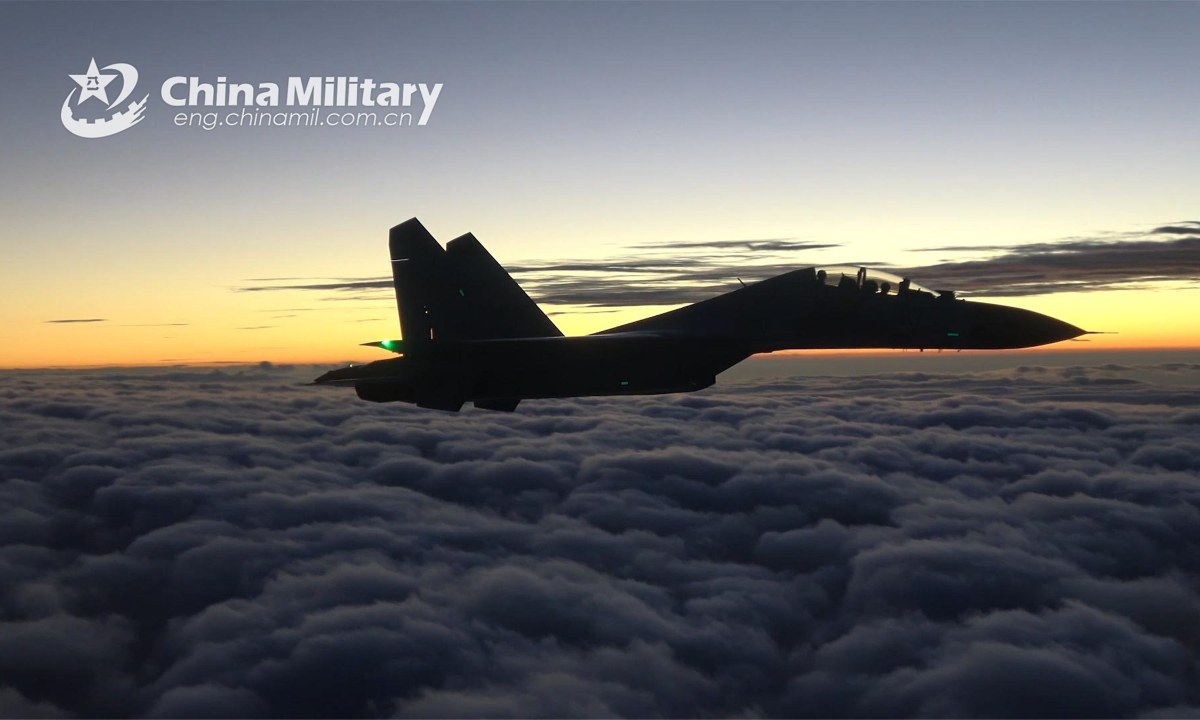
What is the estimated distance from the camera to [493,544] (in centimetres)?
19762

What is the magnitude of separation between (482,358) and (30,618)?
803 ft

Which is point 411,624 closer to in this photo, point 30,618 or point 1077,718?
point 30,618

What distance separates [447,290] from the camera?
24.3m

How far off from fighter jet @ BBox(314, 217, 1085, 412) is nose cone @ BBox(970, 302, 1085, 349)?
0.03 m

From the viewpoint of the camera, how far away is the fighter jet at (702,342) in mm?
20391

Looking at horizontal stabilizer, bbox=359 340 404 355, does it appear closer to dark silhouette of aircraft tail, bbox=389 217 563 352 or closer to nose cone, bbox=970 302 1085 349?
dark silhouette of aircraft tail, bbox=389 217 563 352

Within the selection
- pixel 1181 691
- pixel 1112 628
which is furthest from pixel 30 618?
pixel 1181 691

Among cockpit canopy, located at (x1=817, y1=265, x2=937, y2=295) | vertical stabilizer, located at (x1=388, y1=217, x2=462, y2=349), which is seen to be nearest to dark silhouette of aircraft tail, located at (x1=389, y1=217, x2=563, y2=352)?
vertical stabilizer, located at (x1=388, y1=217, x2=462, y2=349)

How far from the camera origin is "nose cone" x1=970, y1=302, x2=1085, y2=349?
2073 cm

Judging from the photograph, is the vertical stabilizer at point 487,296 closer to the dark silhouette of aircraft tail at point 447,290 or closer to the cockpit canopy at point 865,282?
the dark silhouette of aircraft tail at point 447,290

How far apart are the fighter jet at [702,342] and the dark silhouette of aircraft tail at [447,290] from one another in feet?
9.70

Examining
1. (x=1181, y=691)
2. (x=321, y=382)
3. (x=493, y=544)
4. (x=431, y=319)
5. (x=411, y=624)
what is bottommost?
(x=1181, y=691)

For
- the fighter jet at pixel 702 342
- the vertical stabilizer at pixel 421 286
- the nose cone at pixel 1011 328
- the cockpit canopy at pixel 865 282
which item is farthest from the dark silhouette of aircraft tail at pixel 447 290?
the nose cone at pixel 1011 328

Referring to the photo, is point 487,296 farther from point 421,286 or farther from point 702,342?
point 702,342
